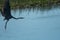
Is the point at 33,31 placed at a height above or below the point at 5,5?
below

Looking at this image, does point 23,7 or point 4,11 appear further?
point 23,7

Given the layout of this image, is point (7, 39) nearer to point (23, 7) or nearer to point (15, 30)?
point (15, 30)

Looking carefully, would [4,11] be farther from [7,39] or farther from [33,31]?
[33,31]

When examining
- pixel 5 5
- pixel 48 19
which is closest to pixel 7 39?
pixel 48 19

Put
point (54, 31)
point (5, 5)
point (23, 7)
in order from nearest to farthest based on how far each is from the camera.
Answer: point (5, 5), point (54, 31), point (23, 7)

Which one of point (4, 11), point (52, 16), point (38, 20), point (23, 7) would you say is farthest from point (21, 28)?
point (4, 11)

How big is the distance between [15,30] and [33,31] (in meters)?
0.31

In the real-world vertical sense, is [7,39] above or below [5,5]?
below

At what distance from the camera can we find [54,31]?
11.7ft

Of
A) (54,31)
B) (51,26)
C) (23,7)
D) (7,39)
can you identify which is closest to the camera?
(7,39)

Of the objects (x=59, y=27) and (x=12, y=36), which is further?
(x=59, y=27)

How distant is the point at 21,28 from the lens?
369cm

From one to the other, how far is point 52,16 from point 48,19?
0.28 m

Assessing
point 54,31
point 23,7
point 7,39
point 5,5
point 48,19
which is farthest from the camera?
point 23,7
